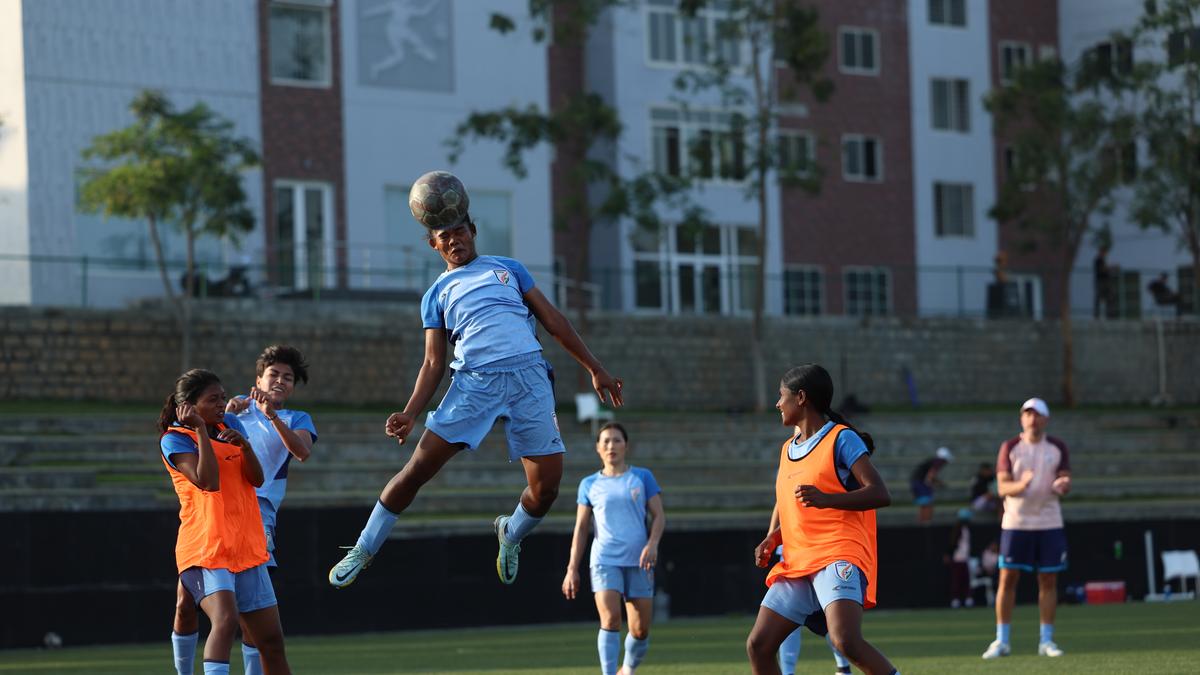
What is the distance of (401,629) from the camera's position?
21.2 metres

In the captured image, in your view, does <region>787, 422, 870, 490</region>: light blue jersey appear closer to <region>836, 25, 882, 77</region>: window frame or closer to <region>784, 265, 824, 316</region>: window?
<region>784, 265, 824, 316</region>: window

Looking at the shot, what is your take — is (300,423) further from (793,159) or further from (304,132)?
(304,132)

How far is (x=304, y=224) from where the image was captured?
40.7 meters

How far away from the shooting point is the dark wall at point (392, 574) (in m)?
19.2

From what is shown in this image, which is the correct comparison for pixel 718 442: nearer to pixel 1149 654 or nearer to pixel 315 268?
pixel 315 268

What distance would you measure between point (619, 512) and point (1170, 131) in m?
31.2

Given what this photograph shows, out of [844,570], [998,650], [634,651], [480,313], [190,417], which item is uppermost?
[480,313]

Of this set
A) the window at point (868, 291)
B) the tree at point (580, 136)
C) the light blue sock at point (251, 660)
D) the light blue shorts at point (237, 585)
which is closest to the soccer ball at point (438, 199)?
the light blue shorts at point (237, 585)

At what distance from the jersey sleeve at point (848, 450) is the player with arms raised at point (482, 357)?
3.69ft

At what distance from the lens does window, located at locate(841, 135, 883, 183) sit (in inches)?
1977

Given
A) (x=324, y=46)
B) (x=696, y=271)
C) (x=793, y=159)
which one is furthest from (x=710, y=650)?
(x=696, y=271)

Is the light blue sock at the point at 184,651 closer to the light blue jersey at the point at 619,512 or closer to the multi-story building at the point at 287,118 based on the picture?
the light blue jersey at the point at 619,512

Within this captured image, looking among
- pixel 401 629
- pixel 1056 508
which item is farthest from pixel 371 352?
pixel 1056 508

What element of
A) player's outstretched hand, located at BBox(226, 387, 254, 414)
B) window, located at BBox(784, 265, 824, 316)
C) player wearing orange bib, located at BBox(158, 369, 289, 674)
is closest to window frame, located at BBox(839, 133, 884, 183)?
window, located at BBox(784, 265, 824, 316)
